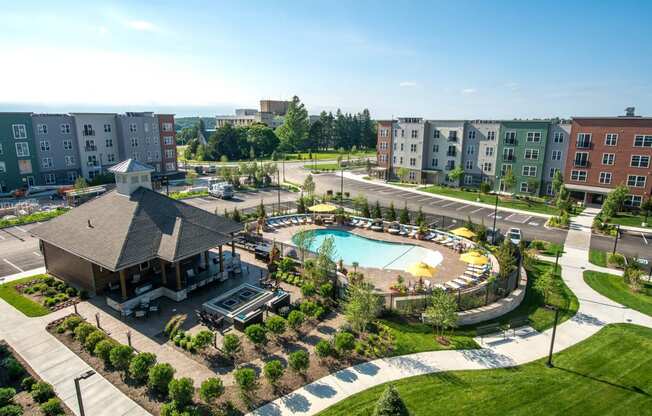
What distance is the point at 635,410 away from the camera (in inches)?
566

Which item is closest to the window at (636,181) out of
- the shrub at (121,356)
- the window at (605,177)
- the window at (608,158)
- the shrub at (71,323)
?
the window at (605,177)

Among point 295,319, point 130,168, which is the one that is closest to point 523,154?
point 295,319

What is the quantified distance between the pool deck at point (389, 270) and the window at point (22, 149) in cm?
4552

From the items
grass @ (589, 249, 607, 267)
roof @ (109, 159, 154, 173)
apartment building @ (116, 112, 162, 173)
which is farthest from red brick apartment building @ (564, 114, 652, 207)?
apartment building @ (116, 112, 162, 173)

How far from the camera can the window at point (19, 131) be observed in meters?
53.9

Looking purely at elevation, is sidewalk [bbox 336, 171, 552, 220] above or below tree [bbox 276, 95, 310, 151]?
below

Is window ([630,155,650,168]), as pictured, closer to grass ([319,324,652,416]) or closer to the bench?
grass ([319,324,652,416])

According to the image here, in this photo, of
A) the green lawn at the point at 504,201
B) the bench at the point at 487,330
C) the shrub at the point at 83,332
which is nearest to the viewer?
the shrub at the point at 83,332

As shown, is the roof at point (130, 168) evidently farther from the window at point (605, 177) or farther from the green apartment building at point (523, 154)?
the window at point (605, 177)

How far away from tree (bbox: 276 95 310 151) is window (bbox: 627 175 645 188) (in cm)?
9226

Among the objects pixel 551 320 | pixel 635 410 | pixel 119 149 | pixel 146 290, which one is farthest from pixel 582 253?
pixel 119 149

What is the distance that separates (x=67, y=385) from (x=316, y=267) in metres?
13.6

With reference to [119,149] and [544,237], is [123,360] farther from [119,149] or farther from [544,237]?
[119,149]

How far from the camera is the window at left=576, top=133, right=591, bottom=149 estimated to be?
50.3 meters
